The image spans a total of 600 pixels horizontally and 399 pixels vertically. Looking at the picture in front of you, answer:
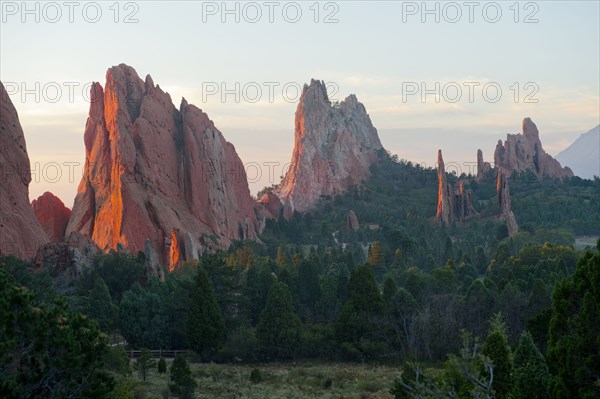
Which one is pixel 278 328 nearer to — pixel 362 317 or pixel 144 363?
pixel 362 317

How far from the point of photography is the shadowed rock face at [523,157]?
155m

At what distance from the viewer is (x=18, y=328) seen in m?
22.5

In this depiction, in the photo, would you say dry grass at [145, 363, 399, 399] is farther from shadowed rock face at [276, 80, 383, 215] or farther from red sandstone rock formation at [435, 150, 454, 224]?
shadowed rock face at [276, 80, 383, 215]

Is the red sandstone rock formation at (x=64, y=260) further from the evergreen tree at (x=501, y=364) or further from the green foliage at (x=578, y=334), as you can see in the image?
the green foliage at (x=578, y=334)

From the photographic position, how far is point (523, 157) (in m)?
157

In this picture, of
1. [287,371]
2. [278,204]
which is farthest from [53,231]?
[287,371]

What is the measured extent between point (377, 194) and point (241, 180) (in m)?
41.1

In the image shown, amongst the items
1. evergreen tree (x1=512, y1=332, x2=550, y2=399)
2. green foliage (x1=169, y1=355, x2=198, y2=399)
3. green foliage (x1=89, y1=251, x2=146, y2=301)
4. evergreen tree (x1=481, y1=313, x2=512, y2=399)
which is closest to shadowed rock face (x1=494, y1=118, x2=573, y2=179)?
green foliage (x1=89, y1=251, x2=146, y2=301)

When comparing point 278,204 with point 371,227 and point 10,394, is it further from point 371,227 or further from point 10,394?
point 10,394

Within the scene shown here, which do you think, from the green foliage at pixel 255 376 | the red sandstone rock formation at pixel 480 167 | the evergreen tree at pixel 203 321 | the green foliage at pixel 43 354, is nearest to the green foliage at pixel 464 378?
the green foliage at pixel 43 354

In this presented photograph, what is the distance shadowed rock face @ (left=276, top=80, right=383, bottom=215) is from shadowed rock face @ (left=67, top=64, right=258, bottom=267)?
37.5m

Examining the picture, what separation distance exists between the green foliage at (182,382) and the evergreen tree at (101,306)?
11.6 metres

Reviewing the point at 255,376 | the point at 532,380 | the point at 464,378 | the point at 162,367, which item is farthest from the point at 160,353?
the point at 464,378

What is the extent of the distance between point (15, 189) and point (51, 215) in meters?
24.8
